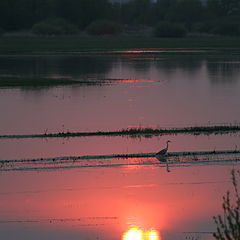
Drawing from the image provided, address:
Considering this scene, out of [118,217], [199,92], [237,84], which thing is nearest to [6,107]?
[199,92]

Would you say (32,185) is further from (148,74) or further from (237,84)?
(148,74)

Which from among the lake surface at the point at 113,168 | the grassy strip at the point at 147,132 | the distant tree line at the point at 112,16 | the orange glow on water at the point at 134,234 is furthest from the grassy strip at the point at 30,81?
the distant tree line at the point at 112,16

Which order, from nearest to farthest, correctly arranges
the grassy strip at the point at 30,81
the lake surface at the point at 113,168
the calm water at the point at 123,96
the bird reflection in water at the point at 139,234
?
the bird reflection in water at the point at 139,234, the lake surface at the point at 113,168, the calm water at the point at 123,96, the grassy strip at the point at 30,81

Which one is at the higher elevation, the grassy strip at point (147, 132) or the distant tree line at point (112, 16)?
the distant tree line at point (112, 16)

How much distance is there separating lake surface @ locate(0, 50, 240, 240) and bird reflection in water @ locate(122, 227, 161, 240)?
0.02 meters

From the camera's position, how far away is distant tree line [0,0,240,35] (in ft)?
370

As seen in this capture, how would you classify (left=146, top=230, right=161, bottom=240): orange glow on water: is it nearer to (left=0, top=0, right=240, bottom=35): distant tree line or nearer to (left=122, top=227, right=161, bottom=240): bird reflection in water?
(left=122, top=227, right=161, bottom=240): bird reflection in water

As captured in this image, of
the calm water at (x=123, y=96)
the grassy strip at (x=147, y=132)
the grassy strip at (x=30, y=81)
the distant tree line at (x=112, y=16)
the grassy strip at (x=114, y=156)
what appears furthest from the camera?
the distant tree line at (x=112, y=16)

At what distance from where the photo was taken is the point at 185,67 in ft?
176

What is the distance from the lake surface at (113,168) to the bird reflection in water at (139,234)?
0.06 feet

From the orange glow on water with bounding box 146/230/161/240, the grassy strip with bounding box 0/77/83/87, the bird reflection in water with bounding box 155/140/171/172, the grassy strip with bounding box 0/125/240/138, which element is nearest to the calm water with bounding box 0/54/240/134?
the grassy strip with bounding box 0/125/240/138

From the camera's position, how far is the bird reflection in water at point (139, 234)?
12902 mm

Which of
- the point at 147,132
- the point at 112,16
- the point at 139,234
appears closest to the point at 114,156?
the point at 147,132

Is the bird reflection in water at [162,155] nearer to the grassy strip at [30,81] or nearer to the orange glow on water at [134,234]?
the orange glow on water at [134,234]
